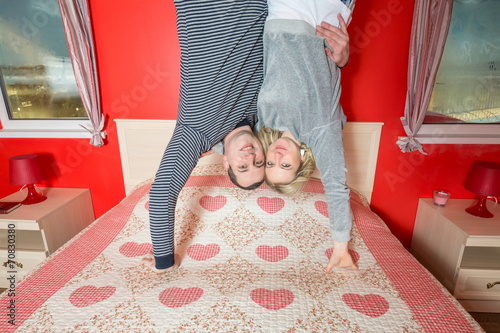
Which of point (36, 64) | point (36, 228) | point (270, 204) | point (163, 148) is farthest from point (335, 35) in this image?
point (36, 64)

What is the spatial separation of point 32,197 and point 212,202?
5.19ft

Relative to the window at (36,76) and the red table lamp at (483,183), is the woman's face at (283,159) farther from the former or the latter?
the window at (36,76)

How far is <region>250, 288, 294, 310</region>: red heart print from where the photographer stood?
51.8 inches

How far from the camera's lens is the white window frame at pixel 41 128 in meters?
2.64

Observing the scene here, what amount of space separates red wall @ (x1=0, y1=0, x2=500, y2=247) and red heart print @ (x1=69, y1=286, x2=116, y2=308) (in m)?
1.47

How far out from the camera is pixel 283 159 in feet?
4.79

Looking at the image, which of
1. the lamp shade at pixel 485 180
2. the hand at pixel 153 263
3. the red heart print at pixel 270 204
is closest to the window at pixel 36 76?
the hand at pixel 153 263

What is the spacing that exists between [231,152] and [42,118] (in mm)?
2210

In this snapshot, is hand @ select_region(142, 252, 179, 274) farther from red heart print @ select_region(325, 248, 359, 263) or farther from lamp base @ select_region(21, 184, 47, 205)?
lamp base @ select_region(21, 184, 47, 205)

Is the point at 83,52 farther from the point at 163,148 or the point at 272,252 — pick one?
the point at 272,252

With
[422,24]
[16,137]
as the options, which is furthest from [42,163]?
[422,24]

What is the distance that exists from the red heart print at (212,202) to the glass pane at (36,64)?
1430mm

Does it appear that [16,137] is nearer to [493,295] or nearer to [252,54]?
[252,54]

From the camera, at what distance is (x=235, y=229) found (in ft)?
6.26
